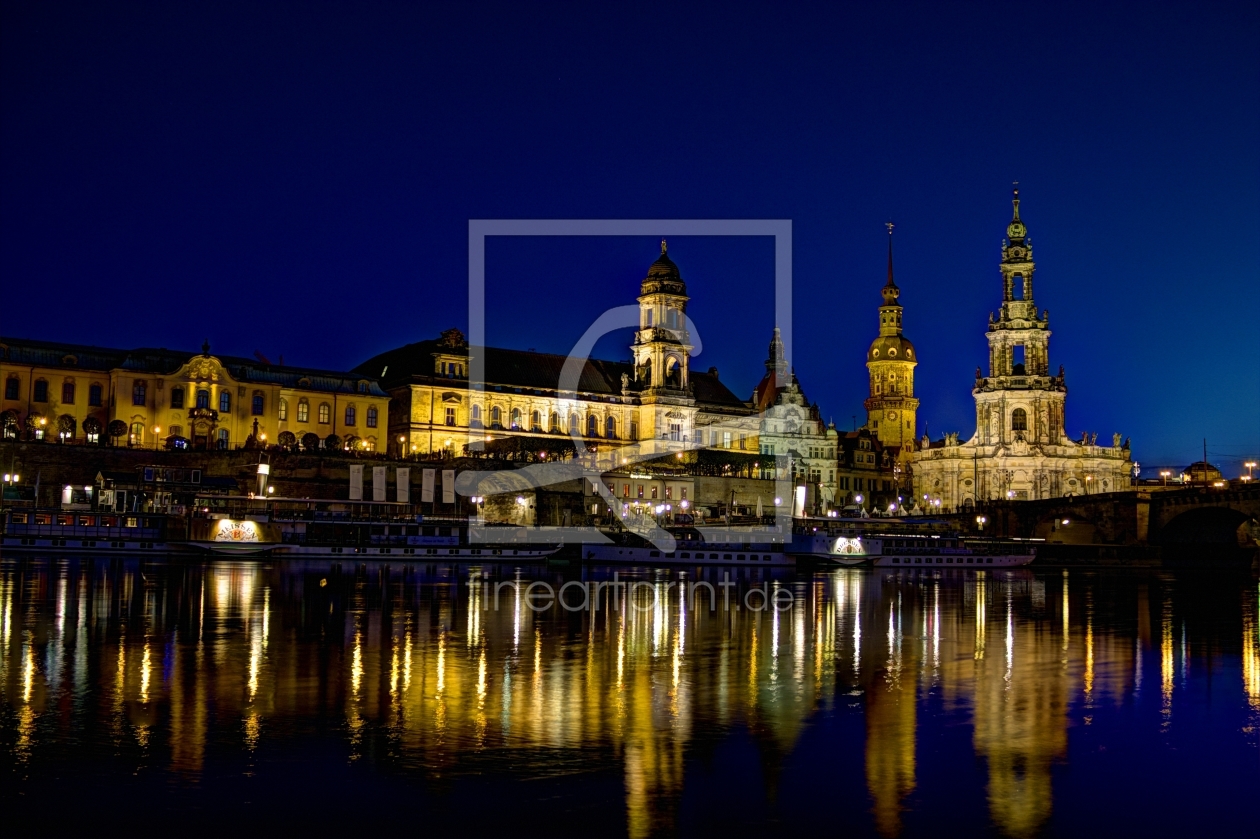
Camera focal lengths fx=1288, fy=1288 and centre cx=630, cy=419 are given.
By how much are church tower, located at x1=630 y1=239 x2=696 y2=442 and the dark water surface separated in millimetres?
88836

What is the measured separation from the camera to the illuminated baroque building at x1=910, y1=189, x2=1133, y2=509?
4970 inches

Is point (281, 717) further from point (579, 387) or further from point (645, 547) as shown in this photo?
point (579, 387)

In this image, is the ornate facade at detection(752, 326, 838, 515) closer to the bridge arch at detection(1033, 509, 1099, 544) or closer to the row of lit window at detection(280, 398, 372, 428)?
the bridge arch at detection(1033, 509, 1099, 544)

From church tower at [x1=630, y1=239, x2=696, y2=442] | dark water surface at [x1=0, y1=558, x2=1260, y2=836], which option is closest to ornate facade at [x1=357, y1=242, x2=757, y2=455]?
church tower at [x1=630, y1=239, x2=696, y2=442]

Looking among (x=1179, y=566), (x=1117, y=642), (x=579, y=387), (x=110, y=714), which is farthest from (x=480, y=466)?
(x=110, y=714)

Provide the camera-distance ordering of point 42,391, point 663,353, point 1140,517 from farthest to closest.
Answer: point 663,353, point 1140,517, point 42,391

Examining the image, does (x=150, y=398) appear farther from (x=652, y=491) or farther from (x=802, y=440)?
(x=802, y=440)

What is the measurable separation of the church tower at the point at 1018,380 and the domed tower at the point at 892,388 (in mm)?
32658

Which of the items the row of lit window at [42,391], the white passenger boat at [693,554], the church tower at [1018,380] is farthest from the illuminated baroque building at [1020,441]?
the row of lit window at [42,391]

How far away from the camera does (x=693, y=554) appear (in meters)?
73.8

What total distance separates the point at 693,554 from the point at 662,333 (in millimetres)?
56948

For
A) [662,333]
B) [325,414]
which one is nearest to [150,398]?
[325,414]

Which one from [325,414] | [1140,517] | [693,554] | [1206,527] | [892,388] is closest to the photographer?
[693,554]

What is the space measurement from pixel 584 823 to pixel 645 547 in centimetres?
6136
